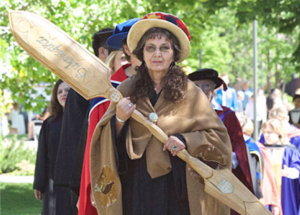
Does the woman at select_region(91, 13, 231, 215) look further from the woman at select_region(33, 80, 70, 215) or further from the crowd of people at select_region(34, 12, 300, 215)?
the woman at select_region(33, 80, 70, 215)

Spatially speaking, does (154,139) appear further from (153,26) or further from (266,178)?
(266,178)

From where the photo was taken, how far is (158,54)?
477 cm

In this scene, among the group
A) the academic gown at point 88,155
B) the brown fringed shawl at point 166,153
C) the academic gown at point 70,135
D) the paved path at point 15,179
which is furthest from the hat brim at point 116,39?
the paved path at point 15,179

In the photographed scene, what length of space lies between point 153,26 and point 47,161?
10.6 ft

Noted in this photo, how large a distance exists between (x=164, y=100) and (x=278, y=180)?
4.42 m

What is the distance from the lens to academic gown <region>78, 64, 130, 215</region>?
204 inches

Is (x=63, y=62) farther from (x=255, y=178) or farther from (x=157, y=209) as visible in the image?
(x=255, y=178)

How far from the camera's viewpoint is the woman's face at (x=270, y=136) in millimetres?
8906

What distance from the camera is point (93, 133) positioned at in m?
4.92

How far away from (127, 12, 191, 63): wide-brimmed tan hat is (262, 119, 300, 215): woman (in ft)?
13.5

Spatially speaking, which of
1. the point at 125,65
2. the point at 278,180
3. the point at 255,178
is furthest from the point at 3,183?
the point at 125,65

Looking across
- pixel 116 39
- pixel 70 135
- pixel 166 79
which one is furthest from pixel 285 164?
pixel 166 79

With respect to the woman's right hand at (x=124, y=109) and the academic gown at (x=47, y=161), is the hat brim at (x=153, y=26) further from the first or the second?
the academic gown at (x=47, y=161)

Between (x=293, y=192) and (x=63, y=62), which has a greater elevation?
(x=63, y=62)
